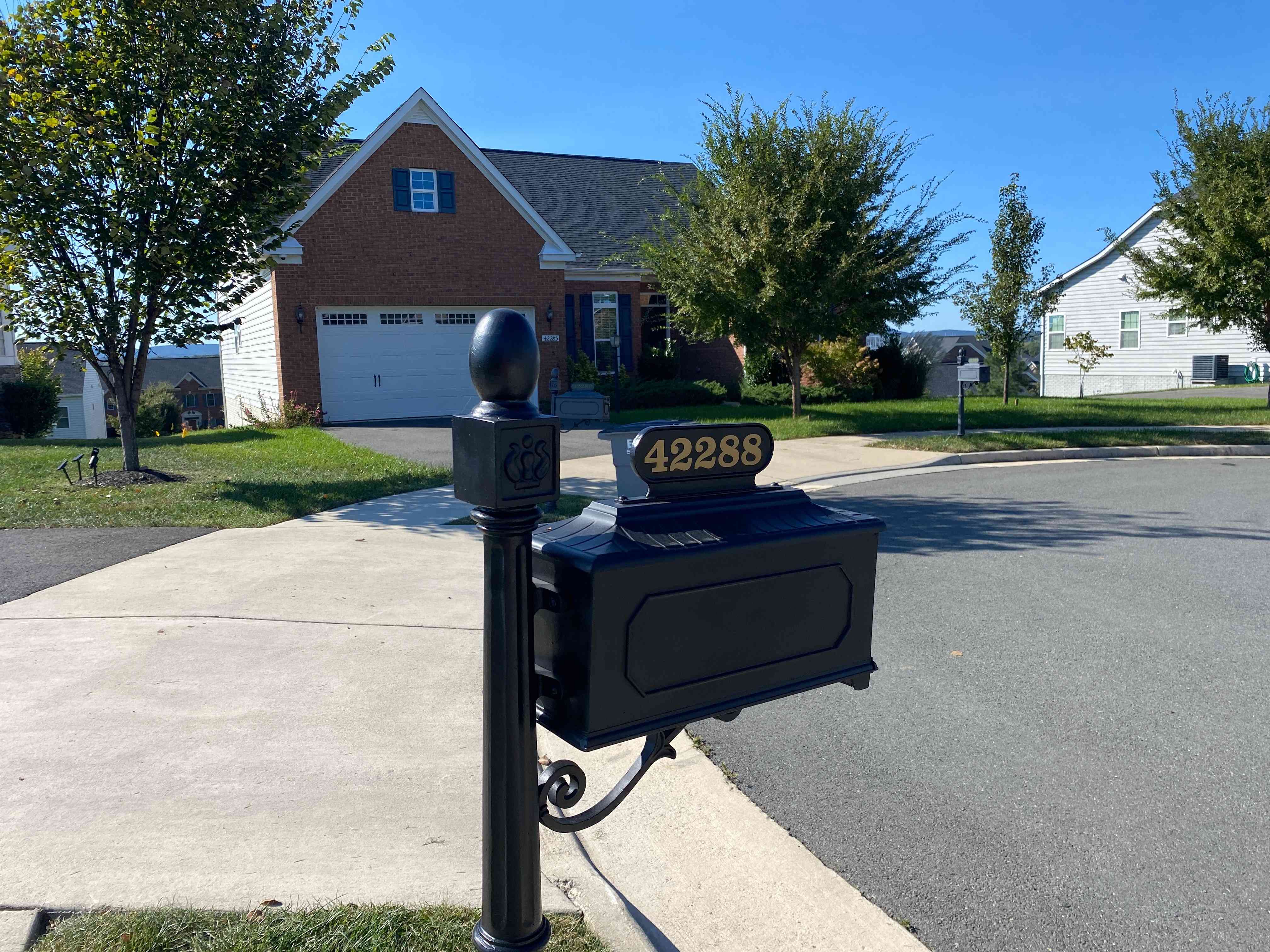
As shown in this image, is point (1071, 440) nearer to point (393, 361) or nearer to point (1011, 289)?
point (1011, 289)

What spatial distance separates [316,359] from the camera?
20344 millimetres

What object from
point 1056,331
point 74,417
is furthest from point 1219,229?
point 74,417

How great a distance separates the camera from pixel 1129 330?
38.6 metres

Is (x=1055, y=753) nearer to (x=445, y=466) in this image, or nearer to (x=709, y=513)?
(x=709, y=513)

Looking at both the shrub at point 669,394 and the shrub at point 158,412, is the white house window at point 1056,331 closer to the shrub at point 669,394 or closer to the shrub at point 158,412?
the shrub at point 669,394

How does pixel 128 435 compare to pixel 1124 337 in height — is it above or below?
below

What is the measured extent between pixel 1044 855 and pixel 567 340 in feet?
73.3

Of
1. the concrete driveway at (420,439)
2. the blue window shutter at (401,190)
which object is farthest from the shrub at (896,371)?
the blue window shutter at (401,190)

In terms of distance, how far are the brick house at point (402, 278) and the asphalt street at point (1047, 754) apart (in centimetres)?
1555

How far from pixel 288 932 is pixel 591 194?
2669cm

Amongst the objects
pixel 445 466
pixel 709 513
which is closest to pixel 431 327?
pixel 445 466

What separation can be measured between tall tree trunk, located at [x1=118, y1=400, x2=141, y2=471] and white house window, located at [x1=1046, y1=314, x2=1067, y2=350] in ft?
126

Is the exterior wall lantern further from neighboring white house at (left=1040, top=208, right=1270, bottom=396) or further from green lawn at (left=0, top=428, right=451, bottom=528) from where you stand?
neighboring white house at (left=1040, top=208, right=1270, bottom=396)

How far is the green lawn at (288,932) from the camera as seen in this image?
2.57 metres
